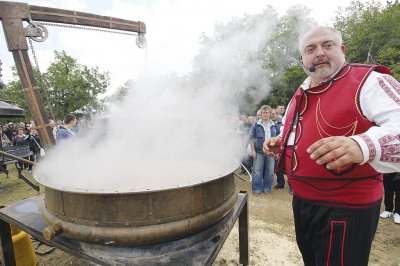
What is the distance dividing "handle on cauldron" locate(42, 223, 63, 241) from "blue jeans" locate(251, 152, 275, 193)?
4.79 metres

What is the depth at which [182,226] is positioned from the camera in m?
1.80

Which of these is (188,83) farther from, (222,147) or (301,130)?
(301,130)

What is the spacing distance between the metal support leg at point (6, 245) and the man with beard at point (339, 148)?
279 centimetres

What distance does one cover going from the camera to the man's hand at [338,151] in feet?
3.74

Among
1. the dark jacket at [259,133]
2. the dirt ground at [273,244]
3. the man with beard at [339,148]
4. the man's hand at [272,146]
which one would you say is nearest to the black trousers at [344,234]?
the man with beard at [339,148]

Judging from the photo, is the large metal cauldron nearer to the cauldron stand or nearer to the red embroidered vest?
the cauldron stand

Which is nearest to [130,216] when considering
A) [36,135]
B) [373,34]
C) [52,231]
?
[52,231]

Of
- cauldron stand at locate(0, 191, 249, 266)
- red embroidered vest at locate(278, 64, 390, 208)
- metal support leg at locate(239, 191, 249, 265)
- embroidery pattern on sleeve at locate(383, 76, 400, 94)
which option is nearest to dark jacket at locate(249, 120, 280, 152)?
metal support leg at locate(239, 191, 249, 265)

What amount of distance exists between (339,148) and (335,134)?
418 millimetres

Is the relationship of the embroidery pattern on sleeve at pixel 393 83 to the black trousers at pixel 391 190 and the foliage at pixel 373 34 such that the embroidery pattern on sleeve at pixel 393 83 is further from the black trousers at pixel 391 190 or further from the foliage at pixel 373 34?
the foliage at pixel 373 34

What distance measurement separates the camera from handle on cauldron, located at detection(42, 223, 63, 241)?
1.78 meters

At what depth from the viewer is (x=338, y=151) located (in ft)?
3.72

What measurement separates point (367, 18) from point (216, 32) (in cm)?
2087

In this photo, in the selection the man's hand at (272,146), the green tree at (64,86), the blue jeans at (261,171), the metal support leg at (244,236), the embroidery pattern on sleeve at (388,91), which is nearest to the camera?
the embroidery pattern on sleeve at (388,91)
